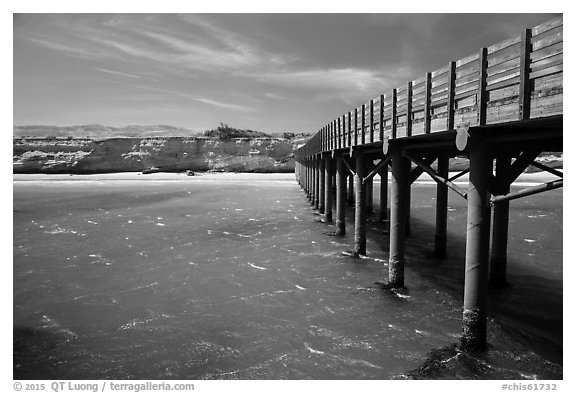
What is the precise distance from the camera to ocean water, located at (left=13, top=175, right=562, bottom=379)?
716cm

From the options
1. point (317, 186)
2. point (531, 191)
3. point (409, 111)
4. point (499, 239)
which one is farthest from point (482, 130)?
point (317, 186)

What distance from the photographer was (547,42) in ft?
16.3

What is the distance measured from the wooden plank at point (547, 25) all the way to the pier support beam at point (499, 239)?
16.8 ft

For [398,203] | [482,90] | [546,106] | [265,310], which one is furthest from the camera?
[398,203]

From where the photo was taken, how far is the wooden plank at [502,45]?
550 centimetres

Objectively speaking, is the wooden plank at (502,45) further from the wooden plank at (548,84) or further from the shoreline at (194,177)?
the shoreline at (194,177)

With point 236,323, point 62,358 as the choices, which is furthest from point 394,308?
point 62,358

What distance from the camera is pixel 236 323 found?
907 centimetres

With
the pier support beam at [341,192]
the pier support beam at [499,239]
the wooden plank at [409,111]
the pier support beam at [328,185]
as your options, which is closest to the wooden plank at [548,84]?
the wooden plank at [409,111]

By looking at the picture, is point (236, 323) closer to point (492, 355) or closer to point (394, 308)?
point (394, 308)

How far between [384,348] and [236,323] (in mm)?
3667
